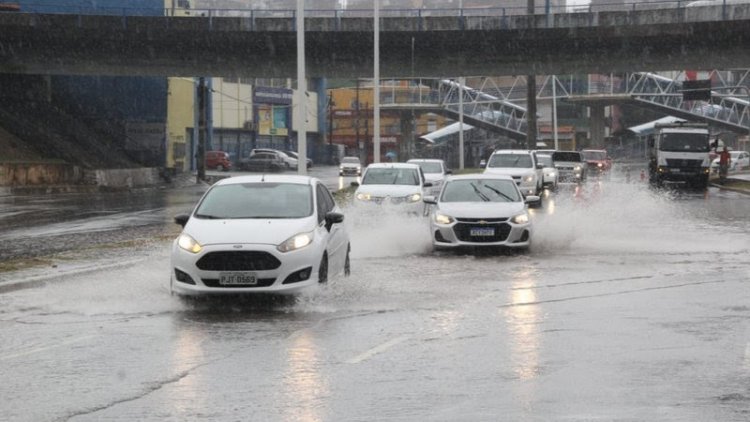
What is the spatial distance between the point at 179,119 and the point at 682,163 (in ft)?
138

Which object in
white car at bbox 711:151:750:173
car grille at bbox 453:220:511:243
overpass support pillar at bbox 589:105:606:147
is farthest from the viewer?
overpass support pillar at bbox 589:105:606:147

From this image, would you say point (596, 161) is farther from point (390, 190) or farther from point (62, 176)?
point (390, 190)

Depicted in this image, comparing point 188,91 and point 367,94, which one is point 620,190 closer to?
point 188,91

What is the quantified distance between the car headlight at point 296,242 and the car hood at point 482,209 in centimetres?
701

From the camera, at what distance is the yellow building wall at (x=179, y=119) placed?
79375mm

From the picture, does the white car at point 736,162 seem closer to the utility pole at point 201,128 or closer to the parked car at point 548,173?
the parked car at point 548,173

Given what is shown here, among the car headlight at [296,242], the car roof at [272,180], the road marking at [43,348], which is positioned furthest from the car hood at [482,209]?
the road marking at [43,348]

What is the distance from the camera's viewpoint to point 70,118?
6688cm

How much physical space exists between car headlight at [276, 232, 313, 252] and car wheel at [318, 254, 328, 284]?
35 centimetres

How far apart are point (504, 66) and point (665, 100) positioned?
45.7 m

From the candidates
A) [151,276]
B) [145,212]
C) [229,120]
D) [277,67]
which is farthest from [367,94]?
[151,276]

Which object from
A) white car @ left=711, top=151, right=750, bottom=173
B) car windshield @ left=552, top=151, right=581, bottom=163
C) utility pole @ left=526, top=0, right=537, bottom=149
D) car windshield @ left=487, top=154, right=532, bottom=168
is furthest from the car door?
white car @ left=711, top=151, right=750, bottom=173

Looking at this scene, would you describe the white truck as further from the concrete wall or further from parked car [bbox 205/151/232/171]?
parked car [bbox 205/151/232/171]

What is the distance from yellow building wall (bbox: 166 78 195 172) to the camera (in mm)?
79375
